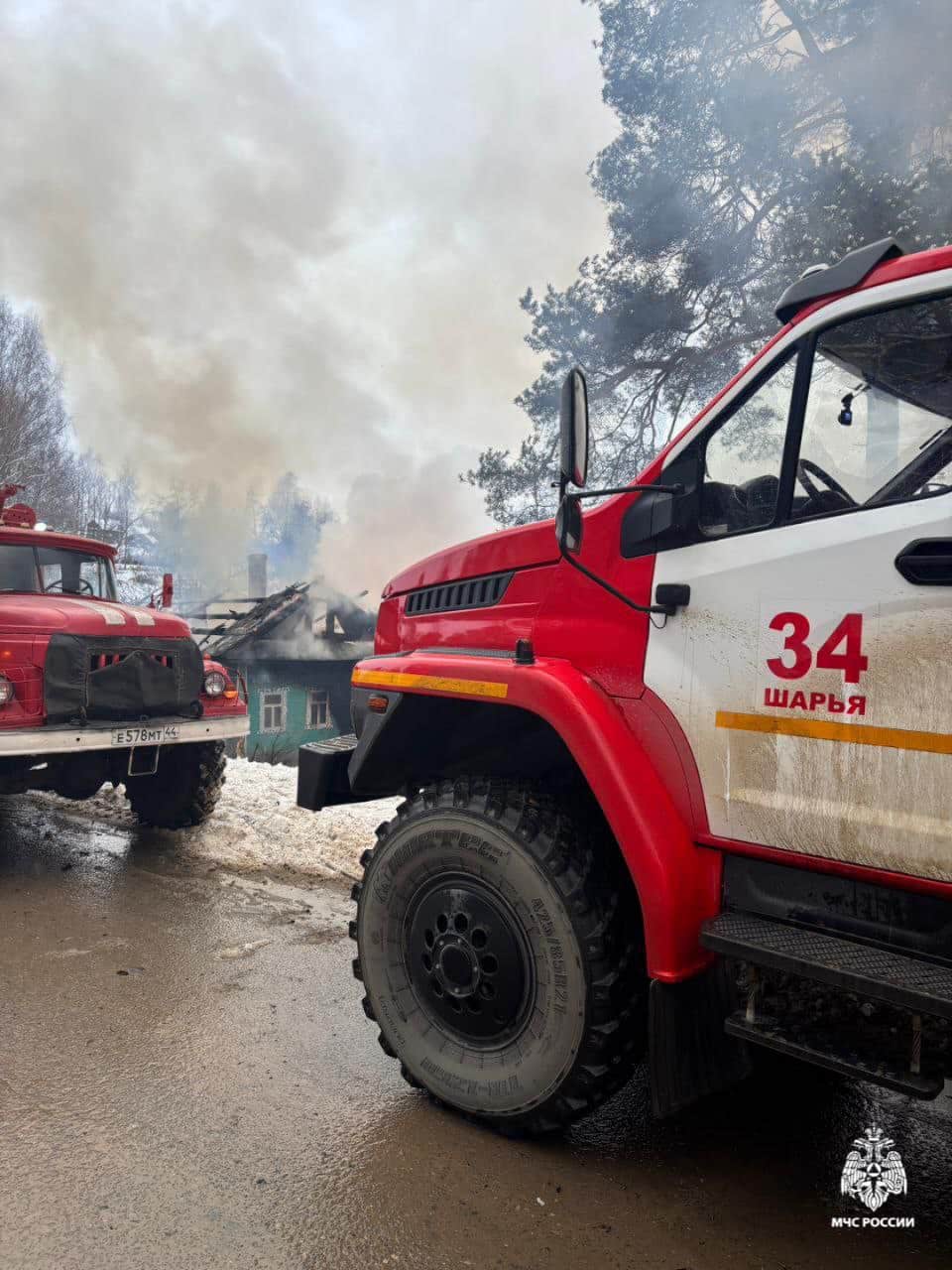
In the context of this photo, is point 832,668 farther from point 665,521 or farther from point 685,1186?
point 685,1186

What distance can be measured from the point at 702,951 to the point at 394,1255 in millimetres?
A: 1042

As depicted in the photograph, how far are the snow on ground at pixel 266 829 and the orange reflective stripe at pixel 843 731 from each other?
3519 mm

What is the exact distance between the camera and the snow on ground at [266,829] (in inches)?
211

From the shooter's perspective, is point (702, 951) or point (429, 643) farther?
point (429, 643)

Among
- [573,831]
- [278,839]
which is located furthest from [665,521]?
[278,839]

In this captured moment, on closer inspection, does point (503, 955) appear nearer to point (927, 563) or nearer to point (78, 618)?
point (927, 563)

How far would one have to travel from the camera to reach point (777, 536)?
6.86 feet

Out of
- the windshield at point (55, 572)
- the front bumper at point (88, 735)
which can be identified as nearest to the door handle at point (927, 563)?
the front bumper at point (88, 735)

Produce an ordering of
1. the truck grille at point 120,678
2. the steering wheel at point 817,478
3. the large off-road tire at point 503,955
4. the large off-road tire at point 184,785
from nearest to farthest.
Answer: the steering wheel at point 817,478 → the large off-road tire at point 503,955 → the truck grille at point 120,678 → the large off-road tire at point 184,785

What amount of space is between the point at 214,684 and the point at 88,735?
1.09m

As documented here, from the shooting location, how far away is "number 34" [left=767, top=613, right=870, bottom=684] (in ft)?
6.31

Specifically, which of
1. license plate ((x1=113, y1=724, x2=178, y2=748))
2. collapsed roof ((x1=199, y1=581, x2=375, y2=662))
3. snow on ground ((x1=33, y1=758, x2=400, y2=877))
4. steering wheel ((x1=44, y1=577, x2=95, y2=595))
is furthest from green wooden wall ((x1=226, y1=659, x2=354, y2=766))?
license plate ((x1=113, y1=724, x2=178, y2=748))

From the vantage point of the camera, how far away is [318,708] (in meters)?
24.1

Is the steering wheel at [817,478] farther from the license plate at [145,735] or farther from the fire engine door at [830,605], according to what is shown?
the license plate at [145,735]
